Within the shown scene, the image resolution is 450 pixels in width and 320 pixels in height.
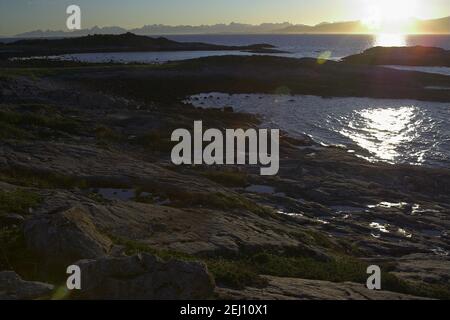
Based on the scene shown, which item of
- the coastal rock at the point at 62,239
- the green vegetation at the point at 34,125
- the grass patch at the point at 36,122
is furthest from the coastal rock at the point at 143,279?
the grass patch at the point at 36,122

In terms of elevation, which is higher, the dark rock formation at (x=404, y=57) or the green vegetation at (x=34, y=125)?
the dark rock formation at (x=404, y=57)

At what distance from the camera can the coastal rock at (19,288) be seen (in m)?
8.48

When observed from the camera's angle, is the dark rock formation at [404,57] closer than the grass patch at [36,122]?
No

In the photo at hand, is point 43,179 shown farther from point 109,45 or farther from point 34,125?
point 109,45

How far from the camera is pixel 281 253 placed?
14.3 metres

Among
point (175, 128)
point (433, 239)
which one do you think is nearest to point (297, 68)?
point (175, 128)

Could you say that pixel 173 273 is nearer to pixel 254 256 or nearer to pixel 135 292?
pixel 135 292

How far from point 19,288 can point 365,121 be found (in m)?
42.2

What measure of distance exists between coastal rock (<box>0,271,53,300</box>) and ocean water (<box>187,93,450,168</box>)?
26.3 metres

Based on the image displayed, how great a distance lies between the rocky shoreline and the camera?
979cm

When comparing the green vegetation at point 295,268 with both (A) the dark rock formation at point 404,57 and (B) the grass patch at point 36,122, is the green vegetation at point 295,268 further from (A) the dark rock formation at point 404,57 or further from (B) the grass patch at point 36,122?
(A) the dark rock formation at point 404,57

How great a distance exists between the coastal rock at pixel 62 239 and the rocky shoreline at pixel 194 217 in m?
0.03

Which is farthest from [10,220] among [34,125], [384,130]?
[384,130]

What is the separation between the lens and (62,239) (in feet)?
33.4
